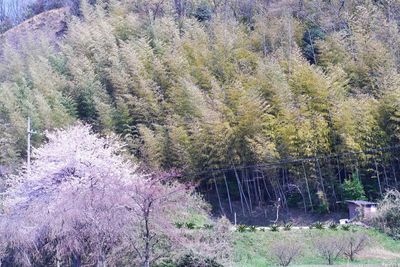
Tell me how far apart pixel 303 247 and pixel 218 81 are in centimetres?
1368

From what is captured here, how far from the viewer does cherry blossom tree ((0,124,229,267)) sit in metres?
14.1

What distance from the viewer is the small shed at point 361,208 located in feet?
68.4

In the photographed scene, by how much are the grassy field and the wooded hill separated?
505 centimetres

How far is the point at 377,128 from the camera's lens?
2330 cm

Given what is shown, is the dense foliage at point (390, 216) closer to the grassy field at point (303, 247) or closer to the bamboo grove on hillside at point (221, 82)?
the grassy field at point (303, 247)

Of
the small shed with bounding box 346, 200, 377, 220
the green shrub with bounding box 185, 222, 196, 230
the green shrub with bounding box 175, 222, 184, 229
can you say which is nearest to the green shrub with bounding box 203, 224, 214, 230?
the green shrub with bounding box 185, 222, 196, 230

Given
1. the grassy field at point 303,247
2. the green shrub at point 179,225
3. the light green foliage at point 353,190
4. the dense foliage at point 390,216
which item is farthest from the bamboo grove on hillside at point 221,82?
the green shrub at point 179,225

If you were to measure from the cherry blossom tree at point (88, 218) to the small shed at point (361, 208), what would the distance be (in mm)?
6046

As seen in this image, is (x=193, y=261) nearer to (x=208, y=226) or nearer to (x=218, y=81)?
(x=208, y=226)

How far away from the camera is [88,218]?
13867 mm

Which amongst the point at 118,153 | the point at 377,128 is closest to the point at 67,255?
the point at 118,153

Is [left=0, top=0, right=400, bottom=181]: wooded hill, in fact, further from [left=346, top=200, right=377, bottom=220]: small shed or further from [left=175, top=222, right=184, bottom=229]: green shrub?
[left=175, top=222, right=184, bottom=229]: green shrub

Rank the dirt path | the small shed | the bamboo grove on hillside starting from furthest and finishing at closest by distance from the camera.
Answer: the bamboo grove on hillside
the small shed
the dirt path

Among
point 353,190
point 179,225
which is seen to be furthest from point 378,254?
point 179,225
